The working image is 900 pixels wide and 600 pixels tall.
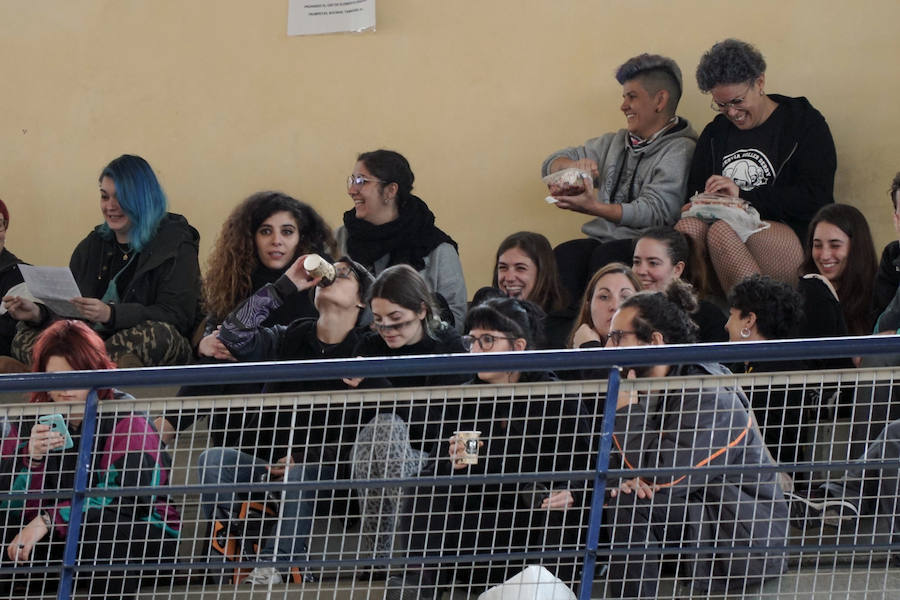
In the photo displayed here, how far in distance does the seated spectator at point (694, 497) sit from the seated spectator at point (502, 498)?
12 centimetres

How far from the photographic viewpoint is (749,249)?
591cm

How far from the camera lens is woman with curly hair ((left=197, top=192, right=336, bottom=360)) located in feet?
19.2

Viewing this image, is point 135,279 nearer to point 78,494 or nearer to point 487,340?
point 487,340

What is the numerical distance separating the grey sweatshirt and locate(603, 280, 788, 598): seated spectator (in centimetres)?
215

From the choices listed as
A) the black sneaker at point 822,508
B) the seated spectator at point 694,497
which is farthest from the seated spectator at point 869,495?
the seated spectator at point 694,497

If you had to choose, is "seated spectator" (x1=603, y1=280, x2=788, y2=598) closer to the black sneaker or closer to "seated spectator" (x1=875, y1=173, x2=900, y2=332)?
the black sneaker

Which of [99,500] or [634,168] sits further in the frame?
[634,168]

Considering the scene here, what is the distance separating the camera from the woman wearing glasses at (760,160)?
5910 mm

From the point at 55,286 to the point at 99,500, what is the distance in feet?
6.10

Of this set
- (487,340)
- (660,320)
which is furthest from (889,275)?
(487,340)

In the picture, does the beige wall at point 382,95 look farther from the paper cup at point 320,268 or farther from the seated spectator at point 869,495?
the seated spectator at point 869,495

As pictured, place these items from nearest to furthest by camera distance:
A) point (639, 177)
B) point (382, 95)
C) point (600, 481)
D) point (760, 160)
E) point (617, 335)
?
point (600, 481)
point (617, 335)
point (760, 160)
point (639, 177)
point (382, 95)

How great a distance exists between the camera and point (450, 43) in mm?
7262

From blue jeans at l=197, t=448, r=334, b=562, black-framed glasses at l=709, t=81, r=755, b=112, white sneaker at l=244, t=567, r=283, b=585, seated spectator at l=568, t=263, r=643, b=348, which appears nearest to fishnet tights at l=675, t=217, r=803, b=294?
black-framed glasses at l=709, t=81, r=755, b=112
